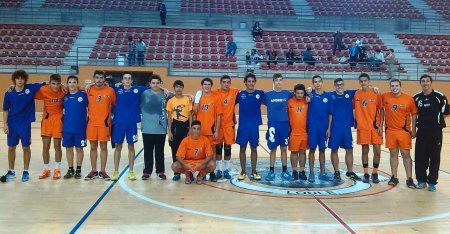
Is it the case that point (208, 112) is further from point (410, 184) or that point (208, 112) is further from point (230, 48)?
point (230, 48)

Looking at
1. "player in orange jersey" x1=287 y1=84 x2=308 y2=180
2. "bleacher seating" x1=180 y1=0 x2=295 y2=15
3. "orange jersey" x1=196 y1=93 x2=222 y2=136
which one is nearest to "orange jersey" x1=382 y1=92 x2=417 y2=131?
"player in orange jersey" x1=287 y1=84 x2=308 y2=180

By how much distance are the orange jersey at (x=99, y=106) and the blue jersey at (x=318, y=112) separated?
10.3 feet

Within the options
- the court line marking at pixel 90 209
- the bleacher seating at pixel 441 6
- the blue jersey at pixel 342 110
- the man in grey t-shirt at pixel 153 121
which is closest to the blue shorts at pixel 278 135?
the blue jersey at pixel 342 110

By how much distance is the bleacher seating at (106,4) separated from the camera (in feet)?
93.5

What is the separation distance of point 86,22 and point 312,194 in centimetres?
2465

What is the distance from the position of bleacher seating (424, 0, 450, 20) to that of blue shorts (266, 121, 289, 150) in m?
28.2

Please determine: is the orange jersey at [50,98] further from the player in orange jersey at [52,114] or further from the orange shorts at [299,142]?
the orange shorts at [299,142]

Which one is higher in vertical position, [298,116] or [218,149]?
[298,116]

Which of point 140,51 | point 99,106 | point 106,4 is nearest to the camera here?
point 99,106

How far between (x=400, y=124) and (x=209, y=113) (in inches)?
114

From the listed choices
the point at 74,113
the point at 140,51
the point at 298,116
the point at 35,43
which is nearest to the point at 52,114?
the point at 74,113

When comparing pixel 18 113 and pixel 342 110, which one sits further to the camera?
pixel 342 110

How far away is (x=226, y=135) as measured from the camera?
271 inches

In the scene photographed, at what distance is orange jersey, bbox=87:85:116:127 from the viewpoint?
6.70m
